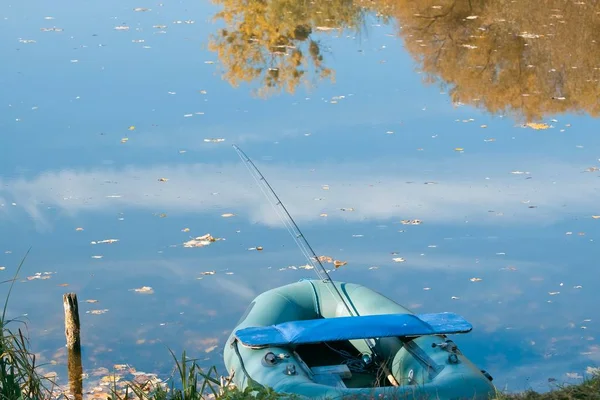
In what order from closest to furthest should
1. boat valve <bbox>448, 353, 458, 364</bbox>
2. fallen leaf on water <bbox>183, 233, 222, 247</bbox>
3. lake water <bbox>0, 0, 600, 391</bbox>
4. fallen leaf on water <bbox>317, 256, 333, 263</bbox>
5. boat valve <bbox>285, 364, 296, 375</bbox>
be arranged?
1. boat valve <bbox>285, 364, 296, 375</bbox>
2. boat valve <bbox>448, 353, 458, 364</bbox>
3. lake water <bbox>0, 0, 600, 391</bbox>
4. fallen leaf on water <bbox>317, 256, 333, 263</bbox>
5. fallen leaf on water <bbox>183, 233, 222, 247</bbox>

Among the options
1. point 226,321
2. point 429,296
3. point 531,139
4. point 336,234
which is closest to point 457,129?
A: point 531,139

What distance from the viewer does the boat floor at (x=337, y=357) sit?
6.21 m

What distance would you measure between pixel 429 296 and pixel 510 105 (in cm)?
564

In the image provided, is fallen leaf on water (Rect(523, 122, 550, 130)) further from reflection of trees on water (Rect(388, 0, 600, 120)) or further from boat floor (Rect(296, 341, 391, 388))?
boat floor (Rect(296, 341, 391, 388))

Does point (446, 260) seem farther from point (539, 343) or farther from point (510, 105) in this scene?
point (510, 105)

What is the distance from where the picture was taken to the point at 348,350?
21.9 ft

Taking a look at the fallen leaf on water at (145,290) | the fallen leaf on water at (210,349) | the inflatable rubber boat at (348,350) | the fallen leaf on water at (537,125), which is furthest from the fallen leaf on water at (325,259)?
the fallen leaf on water at (537,125)

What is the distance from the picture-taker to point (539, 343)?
6871mm

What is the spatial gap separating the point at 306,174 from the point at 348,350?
3.61 m

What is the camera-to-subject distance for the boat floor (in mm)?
6212

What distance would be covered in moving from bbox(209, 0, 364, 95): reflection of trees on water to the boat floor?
722 centimetres

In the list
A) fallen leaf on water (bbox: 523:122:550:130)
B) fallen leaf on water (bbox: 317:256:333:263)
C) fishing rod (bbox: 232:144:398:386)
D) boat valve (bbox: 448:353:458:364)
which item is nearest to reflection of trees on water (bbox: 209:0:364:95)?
fallen leaf on water (bbox: 523:122:550:130)

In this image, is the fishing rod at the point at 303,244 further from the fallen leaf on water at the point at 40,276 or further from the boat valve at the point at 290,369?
the fallen leaf on water at the point at 40,276

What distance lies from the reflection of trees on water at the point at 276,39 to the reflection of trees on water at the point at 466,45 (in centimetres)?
2
